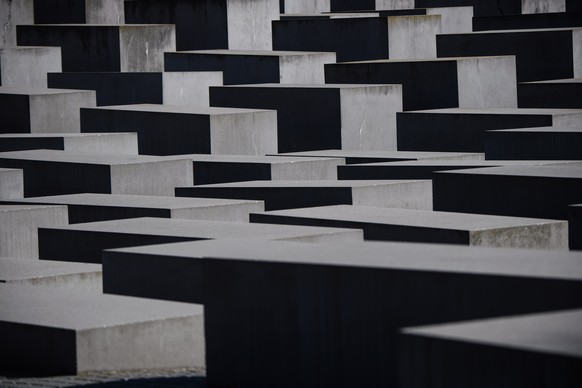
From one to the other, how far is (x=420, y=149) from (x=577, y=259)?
11.8 m

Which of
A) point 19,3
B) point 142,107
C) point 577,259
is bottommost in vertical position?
point 577,259

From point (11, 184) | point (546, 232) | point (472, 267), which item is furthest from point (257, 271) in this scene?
point (11, 184)

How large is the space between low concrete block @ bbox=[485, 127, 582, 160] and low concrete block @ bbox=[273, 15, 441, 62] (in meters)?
8.50

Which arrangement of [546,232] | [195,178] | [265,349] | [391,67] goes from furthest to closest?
[391,67]
[195,178]
[546,232]
[265,349]

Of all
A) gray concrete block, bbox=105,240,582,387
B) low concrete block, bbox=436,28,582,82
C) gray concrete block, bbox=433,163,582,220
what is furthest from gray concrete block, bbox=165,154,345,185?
low concrete block, bbox=436,28,582,82

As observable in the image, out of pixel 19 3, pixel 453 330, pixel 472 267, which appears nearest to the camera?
pixel 453 330

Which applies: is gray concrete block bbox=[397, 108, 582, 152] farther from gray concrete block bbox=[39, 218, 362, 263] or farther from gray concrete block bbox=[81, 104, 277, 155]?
gray concrete block bbox=[39, 218, 362, 263]

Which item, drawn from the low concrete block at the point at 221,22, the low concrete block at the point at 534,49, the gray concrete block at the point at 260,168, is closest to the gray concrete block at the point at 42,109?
the gray concrete block at the point at 260,168

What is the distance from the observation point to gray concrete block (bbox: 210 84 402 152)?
17.8 meters

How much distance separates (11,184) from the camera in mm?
13320

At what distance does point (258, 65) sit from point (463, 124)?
502cm

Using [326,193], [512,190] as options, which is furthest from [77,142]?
[512,190]

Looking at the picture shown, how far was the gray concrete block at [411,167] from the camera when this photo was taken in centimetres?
1340

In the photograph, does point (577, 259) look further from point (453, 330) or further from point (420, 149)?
point (420, 149)
